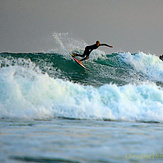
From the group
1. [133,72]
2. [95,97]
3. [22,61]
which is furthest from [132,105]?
[133,72]

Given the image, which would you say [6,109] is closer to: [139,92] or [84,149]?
[84,149]

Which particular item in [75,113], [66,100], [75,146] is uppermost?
[66,100]

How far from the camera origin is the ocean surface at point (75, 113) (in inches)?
155

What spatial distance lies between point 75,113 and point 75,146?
12.7 ft

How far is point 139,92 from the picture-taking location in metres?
10.7

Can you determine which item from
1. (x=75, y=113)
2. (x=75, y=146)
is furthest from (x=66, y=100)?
(x=75, y=146)

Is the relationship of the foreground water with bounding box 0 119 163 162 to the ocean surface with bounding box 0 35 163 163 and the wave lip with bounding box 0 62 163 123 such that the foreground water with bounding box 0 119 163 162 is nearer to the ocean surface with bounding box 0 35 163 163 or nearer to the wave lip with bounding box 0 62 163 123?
the ocean surface with bounding box 0 35 163 163

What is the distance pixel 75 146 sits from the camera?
13.9 feet

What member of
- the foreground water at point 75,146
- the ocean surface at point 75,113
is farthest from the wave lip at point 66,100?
the foreground water at point 75,146

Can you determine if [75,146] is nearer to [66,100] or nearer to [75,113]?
[75,113]

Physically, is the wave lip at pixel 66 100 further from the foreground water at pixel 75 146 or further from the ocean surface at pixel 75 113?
the foreground water at pixel 75 146

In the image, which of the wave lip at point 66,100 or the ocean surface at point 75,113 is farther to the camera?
the wave lip at point 66,100

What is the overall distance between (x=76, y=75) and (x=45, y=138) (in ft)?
32.0

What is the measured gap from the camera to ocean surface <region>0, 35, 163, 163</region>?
395cm
